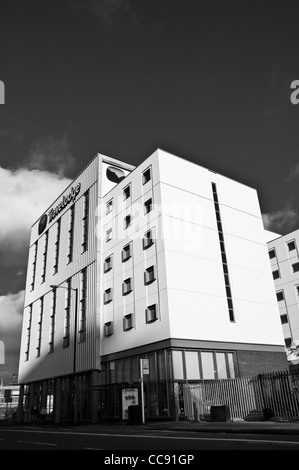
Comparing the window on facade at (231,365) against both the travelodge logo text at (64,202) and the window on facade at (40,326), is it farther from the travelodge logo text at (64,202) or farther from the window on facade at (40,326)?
the travelodge logo text at (64,202)

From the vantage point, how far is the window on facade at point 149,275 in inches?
1238

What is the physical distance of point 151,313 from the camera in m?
30.7

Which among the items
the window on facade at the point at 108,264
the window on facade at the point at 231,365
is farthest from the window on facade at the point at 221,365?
the window on facade at the point at 108,264

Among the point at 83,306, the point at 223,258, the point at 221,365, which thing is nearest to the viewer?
the point at 221,365

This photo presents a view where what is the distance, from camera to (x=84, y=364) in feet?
119

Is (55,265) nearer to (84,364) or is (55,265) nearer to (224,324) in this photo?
(84,364)

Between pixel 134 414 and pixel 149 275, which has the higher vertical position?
pixel 149 275

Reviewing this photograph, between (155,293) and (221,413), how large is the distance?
10990 millimetres

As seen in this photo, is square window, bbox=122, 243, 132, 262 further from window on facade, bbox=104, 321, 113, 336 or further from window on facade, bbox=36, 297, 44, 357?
window on facade, bbox=36, 297, 44, 357

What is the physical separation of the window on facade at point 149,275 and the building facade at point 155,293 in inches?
3.2

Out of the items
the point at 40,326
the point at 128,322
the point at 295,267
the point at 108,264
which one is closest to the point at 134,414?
the point at 128,322

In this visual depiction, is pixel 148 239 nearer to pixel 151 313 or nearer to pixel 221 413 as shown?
pixel 151 313

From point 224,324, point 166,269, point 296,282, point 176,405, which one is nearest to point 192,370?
point 176,405
